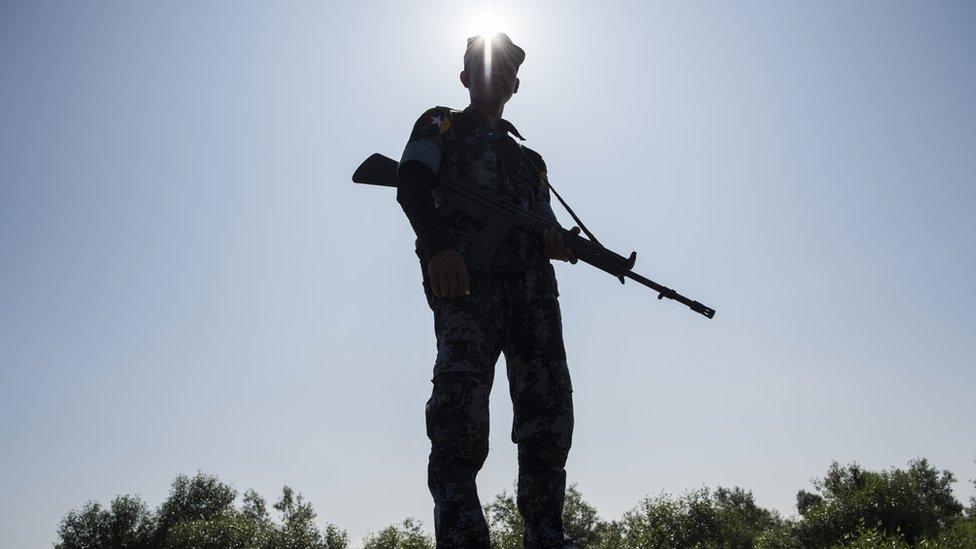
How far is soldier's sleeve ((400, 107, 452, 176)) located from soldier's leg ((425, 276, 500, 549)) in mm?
841

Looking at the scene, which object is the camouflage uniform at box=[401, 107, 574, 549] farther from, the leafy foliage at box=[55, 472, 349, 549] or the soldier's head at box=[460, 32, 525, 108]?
the leafy foliage at box=[55, 472, 349, 549]

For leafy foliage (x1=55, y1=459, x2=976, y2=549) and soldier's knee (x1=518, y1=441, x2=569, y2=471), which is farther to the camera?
leafy foliage (x1=55, y1=459, x2=976, y2=549)

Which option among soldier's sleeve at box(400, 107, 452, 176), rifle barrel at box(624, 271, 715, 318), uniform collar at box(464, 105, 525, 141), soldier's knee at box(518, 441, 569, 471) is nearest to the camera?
soldier's knee at box(518, 441, 569, 471)

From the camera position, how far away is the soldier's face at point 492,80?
4.21m

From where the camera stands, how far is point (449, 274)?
3240 mm

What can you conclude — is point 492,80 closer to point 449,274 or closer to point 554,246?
point 554,246

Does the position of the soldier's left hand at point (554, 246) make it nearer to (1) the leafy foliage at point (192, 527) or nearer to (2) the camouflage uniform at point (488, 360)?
(2) the camouflage uniform at point (488, 360)

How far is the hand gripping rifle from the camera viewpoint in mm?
3648

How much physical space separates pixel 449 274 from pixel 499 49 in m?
1.94

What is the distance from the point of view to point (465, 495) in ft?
9.45

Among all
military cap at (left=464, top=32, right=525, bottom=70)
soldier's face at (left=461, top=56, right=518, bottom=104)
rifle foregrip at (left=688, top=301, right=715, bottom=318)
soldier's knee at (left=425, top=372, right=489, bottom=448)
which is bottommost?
soldier's knee at (left=425, top=372, right=489, bottom=448)

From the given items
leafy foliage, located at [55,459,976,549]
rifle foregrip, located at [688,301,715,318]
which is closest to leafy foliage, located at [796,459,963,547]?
leafy foliage, located at [55,459,976,549]

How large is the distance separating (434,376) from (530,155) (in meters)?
2.10

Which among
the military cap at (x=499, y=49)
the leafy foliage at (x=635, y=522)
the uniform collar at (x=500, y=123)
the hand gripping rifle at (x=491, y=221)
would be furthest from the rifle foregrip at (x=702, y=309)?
the leafy foliage at (x=635, y=522)
